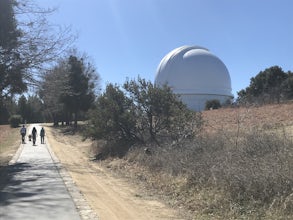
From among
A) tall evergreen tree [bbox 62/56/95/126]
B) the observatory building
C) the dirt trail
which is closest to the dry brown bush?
the dirt trail

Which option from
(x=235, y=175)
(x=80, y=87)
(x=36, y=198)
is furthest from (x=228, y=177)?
(x=80, y=87)

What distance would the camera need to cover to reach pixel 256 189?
9.80 m

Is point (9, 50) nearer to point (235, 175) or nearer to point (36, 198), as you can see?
point (36, 198)

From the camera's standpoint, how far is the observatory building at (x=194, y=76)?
7925cm

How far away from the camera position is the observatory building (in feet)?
260

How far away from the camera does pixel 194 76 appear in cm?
8019

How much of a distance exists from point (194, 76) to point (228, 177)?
70025 mm

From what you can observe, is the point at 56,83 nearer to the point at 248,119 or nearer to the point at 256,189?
the point at 248,119

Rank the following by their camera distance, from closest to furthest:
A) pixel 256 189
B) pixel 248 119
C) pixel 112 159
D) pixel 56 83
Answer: pixel 256 189 < pixel 112 159 < pixel 56 83 < pixel 248 119

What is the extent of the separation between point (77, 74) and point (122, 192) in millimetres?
52216

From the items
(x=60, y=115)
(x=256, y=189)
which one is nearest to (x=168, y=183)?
(x=256, y=189)

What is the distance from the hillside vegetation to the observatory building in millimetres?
61772

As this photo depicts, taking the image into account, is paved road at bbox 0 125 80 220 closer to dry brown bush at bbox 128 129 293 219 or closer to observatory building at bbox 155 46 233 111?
dry brown bush at bbox 128 129 293 219

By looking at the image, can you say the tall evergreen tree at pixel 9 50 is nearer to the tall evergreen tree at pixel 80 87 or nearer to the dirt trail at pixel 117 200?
the dirt trail at pixel 117 200
